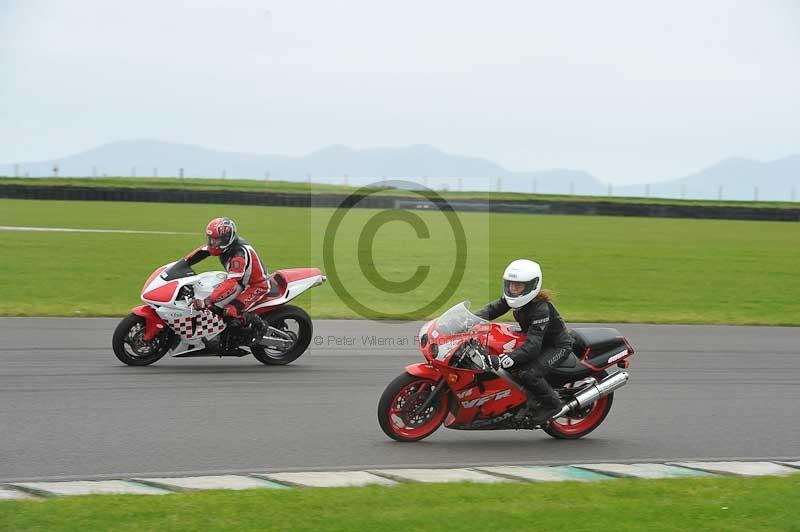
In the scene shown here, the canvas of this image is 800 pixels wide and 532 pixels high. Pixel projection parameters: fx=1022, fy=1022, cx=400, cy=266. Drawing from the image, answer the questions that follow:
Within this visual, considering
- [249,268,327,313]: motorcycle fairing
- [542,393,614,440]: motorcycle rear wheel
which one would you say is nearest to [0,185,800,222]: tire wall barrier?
[249,268,327,313]: motorcycle fairing

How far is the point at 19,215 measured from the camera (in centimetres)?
4150

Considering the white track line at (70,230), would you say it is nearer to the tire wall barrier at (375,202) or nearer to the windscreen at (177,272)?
the tire wall barrier at (375,202)

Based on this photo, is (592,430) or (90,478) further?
(592,430)

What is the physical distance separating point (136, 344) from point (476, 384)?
190 inches

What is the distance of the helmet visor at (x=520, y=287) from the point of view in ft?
27.5

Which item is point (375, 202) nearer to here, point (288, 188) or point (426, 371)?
point (288, 188)

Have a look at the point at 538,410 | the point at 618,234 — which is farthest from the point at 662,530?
the point at 618,234

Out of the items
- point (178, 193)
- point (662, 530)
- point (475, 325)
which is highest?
point (178, 193)

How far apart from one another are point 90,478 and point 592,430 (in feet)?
14.5

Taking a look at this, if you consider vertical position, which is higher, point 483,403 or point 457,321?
point 457,321

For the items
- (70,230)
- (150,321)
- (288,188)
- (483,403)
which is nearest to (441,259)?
(70,230)

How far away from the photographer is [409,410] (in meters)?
8.59

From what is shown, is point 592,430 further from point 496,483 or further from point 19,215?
point 19,215

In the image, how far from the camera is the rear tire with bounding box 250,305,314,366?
12422 millimetres
